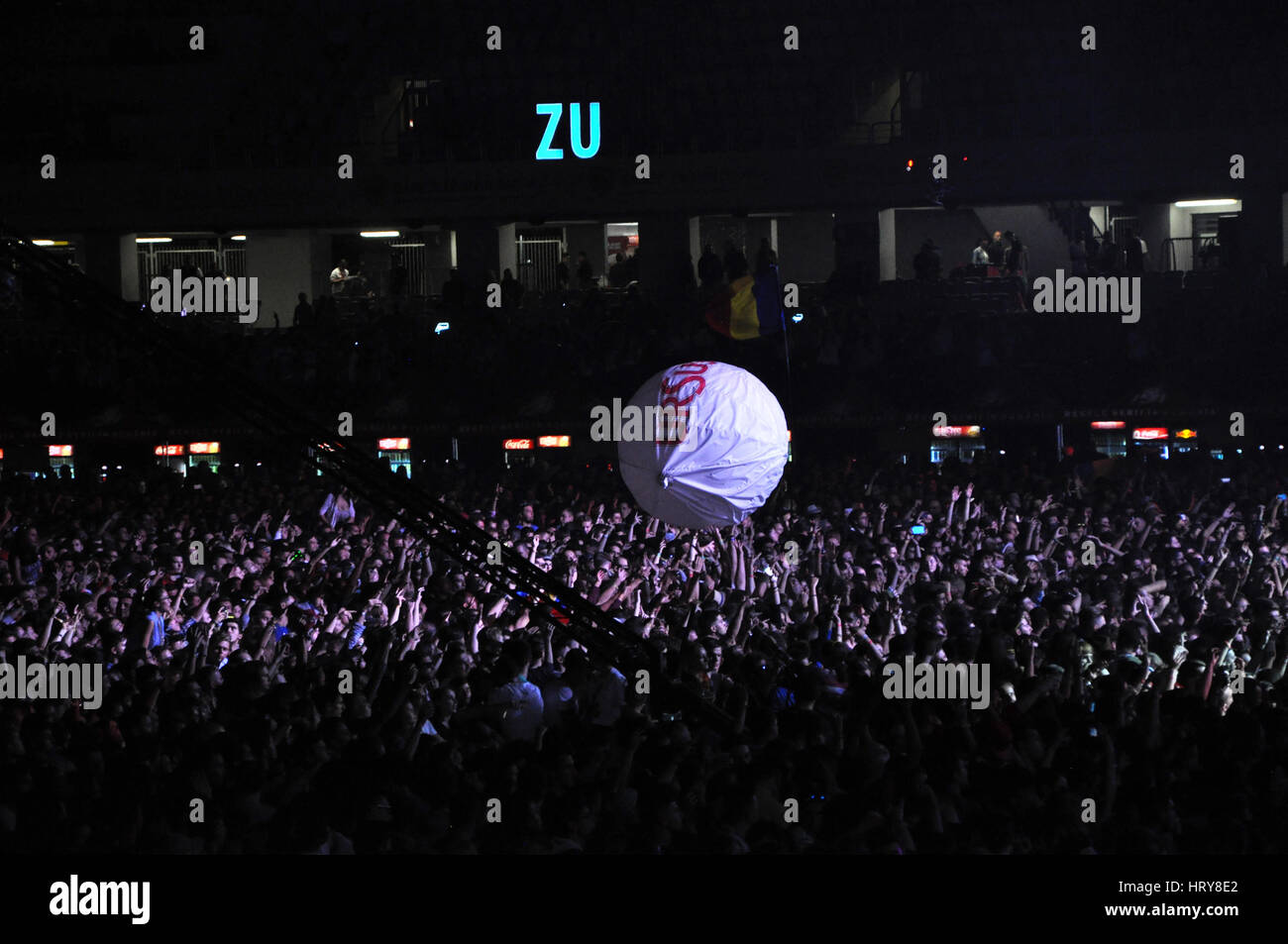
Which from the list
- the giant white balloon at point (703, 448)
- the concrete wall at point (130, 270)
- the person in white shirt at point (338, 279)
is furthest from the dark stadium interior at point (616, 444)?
the giant white balloon at point (703, 448)

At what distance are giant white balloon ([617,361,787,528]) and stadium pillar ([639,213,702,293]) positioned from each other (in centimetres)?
1974

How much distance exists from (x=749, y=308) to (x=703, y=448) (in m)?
11.3

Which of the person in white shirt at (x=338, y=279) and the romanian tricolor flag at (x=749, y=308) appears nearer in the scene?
the romanian tricolor flag at (x=749, y=308)

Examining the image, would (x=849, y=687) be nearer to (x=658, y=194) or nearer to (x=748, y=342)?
(x=748, y=342)

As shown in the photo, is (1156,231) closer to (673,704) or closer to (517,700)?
(517,700)

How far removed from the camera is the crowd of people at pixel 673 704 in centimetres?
890

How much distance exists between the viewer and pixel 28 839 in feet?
30.0

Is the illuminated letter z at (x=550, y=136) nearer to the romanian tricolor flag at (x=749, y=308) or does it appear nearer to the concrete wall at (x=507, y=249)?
the concrete wall at (x=507, y=249)

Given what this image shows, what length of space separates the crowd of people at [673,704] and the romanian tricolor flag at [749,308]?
5.57 m

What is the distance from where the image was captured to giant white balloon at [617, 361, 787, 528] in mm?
13375

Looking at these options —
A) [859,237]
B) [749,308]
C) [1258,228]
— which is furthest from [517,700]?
[859,237]

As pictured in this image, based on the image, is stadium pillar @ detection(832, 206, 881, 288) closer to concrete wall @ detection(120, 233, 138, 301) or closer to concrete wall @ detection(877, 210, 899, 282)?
concrete wall @ detection(877, 210, 899, 282)

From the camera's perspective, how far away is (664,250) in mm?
33750

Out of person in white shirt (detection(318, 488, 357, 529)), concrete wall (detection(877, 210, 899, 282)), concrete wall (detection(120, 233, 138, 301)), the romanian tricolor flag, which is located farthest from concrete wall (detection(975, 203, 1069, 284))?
concrete wall (detection(120, 233, 138, 301))
